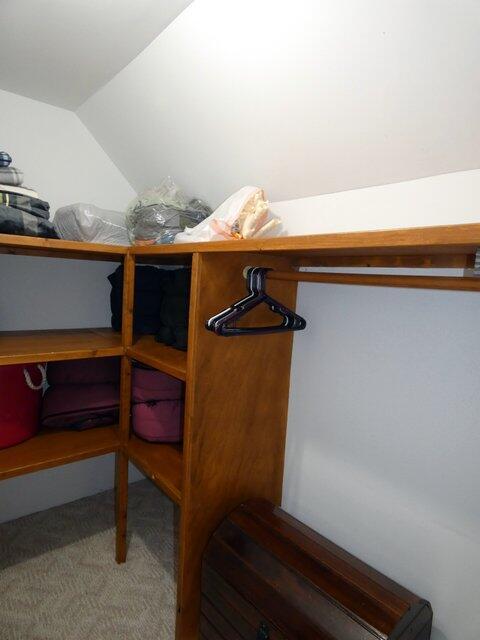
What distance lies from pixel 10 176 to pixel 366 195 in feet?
4.20

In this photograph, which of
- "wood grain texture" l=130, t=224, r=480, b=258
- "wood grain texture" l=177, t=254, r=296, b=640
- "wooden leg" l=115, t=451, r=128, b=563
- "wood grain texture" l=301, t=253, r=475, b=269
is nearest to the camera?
"wood grain texture" l=130, t=224, r=480, b=258

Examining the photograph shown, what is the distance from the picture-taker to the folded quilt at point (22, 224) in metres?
1.24

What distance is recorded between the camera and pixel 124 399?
163 centimetres

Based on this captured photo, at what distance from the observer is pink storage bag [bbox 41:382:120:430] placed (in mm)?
1672

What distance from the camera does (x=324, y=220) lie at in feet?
4.34

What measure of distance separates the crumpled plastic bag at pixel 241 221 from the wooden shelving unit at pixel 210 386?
9 cm

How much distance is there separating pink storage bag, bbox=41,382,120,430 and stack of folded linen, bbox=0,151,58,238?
0.78 meters

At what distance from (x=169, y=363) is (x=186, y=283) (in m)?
0.38

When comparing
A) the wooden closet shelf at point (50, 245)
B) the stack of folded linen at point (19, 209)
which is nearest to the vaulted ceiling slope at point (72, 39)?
the stack of folded linen at point (19, 209)

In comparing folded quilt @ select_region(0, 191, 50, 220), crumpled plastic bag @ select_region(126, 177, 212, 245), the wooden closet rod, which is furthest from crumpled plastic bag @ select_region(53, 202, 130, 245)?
the wooden closet rod

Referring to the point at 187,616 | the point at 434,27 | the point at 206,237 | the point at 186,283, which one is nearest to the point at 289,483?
the point at 187,616

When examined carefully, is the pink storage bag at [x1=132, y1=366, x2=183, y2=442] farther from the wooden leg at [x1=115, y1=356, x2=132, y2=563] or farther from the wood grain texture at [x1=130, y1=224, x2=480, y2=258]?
the wood grain texture at [x1=130, y1=224, x2=480, y2=258]

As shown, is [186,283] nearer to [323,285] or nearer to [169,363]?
[169,363]

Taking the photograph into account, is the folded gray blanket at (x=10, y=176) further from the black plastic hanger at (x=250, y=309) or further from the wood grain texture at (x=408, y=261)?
the wood grain texture at (x=408, y=261)
